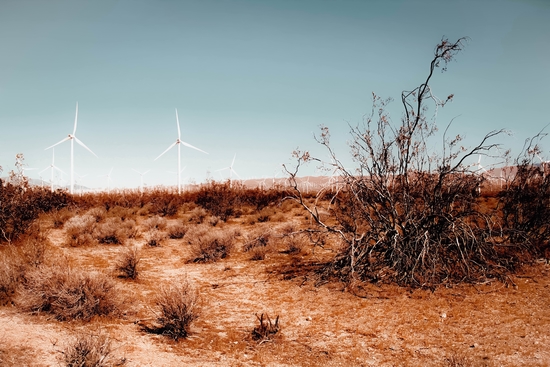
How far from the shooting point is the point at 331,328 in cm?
569

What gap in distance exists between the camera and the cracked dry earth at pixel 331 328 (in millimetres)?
4633

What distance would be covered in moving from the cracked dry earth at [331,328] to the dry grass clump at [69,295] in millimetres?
181

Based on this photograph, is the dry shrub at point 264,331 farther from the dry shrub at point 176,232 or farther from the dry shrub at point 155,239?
the dry shrub at point 176,232

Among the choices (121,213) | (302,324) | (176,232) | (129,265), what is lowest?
(302,324)

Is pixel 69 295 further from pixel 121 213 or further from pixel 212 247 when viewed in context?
pixel 121 213

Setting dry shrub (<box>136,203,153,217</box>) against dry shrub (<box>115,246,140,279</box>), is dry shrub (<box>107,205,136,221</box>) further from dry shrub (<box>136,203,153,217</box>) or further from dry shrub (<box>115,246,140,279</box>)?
dry shrub (<box>115,246,140,279</box>)

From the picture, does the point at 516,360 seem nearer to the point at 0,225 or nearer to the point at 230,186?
the point at 0,225

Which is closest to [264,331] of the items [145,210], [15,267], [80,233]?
[15,267]

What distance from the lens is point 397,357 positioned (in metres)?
4.68

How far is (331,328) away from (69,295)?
4.23m

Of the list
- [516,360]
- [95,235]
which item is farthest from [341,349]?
[95,235]

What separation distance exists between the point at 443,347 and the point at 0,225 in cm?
1188

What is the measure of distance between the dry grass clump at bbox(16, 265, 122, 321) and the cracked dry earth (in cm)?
18

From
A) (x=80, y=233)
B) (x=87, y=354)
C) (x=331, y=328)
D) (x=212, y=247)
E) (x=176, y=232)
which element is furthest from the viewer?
(x=176, y=232)
